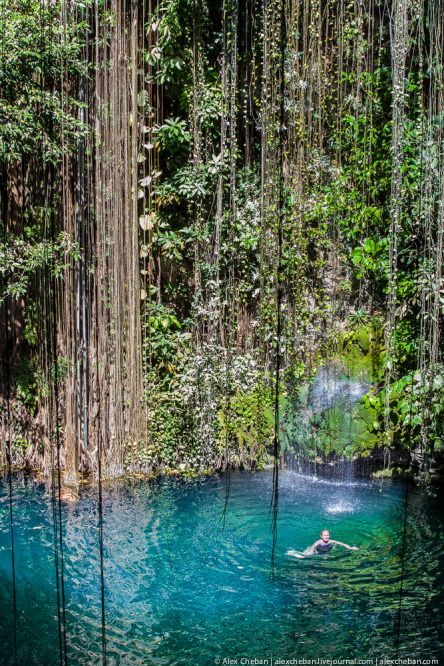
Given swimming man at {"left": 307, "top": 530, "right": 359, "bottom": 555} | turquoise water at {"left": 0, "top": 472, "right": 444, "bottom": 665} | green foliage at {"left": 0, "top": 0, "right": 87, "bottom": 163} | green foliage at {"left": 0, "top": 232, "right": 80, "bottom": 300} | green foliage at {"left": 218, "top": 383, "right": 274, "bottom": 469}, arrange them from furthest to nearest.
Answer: green foliage at {"left": 218, "top": 383, "right": 274, "bottom": 469} → green foliage at {"left": 0, "top": 232, "right": 80, "bottom": 300} → green foliage at {"left": 0, "top": 0, "right": 87, "bottom": 163} → swimming man at {"left": 307, "top": 530, "right": 359, "bottom": 555} → turquoise water at {"left": 0, "top": 472, "right": 444, "bottom": 665}

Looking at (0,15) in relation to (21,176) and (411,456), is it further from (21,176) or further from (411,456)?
(411,456)

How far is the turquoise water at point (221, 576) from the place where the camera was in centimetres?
351

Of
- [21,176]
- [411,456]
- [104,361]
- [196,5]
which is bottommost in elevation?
[411,456]

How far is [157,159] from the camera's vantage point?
19.7 ft


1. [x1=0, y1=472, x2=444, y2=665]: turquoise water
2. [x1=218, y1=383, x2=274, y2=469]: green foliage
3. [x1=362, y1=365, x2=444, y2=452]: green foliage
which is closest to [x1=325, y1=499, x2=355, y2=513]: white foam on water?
[x1=0, y1=472, x2=444, y2=665]: turquoise water

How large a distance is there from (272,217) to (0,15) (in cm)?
255

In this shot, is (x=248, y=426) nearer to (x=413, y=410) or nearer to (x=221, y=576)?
(x=413, y=410)

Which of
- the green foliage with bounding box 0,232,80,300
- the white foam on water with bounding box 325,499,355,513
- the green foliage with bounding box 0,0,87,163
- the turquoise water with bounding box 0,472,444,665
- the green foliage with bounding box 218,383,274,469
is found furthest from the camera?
the green foliage with bounding box 218,383,274,469

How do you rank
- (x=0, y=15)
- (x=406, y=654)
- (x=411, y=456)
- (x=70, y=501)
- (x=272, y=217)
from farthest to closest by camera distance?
(x=272, y=217)
(x=411, y=456)
(x=70, y=501)
(x=0, y=15)
(x=406, y=654)

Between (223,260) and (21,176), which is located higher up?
(21,176)

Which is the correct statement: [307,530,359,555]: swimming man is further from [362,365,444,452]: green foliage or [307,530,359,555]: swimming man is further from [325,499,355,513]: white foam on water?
[362,365,444,452]: green foliage

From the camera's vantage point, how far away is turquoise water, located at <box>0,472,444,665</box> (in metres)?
3.51

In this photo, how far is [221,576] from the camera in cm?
415

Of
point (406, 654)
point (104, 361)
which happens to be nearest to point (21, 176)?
point (104, 361)
